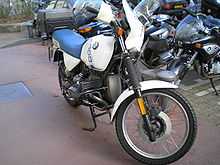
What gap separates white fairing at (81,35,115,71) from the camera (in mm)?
2984

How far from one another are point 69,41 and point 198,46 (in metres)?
1.56

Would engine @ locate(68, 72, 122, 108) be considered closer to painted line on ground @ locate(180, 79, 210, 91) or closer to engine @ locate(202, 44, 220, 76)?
engine @ locate(202, 44, 220, 76)

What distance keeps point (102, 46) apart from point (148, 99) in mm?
617

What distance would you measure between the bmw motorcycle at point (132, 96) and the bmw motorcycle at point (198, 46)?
116cm

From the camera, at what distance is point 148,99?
285 cm

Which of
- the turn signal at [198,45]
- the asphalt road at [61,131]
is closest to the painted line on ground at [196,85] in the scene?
Answer: the asphalt road at [61,131]

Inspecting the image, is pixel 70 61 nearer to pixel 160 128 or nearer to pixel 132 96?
pixel 132 96

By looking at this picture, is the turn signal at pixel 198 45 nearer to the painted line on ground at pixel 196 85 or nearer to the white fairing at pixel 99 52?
the painted line on ground at pixel 196 85

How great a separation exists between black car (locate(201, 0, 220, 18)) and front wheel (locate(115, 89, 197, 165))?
2.16 metres

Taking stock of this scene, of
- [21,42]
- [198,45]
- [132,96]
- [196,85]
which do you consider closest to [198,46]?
[198,45]

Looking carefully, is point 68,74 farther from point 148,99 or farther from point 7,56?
point 7,56

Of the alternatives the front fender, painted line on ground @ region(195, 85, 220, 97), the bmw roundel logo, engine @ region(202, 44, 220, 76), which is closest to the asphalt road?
painted line on ground @ region(195, 85, 220, 97)

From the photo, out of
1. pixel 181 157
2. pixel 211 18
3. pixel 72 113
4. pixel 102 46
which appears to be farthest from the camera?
pixel 211 18

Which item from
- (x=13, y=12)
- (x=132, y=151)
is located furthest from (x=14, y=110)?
(x=13, y=12)
